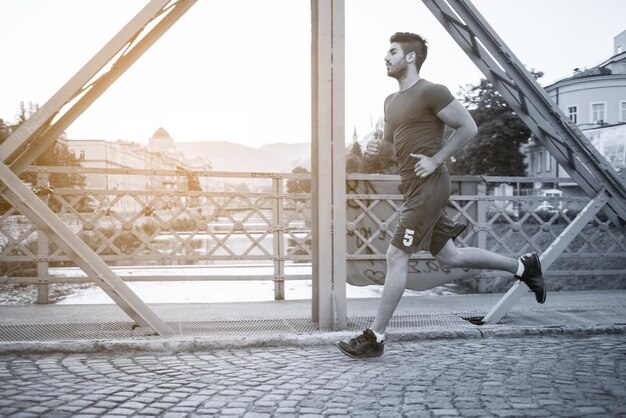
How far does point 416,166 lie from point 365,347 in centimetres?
134

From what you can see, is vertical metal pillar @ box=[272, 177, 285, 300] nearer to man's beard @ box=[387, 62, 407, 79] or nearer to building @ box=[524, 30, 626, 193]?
man's beard @ box=[387, 62, 407, 79]

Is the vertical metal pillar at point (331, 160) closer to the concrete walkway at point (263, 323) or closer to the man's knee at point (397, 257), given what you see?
the concrete walkway at point (263, 323)

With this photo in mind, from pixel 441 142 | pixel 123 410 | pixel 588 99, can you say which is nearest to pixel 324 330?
pixel 441 142

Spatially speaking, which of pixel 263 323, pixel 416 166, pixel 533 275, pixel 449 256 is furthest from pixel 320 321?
pixel 533 275

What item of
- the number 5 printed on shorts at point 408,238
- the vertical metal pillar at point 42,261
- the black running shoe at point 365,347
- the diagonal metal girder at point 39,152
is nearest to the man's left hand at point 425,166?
the number 5 printed on shorts at point 408,238

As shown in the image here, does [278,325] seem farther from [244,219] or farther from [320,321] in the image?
[244,219]

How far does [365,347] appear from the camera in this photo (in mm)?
4328

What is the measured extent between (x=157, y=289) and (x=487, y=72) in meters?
5.44

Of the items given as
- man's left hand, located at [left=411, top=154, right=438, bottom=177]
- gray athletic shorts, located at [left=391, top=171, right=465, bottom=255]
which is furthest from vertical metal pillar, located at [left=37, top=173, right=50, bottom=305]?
man's left hand, located at [left=411, top=154, right=438, bottom=177]

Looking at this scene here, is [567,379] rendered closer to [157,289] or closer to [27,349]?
[27,349]

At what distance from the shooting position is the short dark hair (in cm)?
469

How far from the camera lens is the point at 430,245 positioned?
188 inches

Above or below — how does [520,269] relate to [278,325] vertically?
above

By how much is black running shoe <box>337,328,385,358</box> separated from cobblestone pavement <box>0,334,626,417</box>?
7 centimetres
